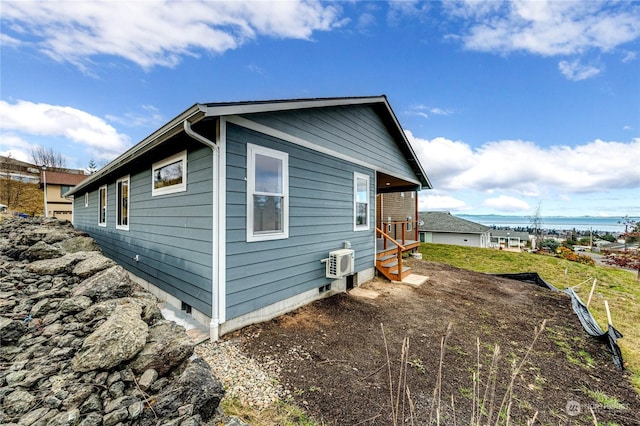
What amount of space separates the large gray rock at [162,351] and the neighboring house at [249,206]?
1.33m

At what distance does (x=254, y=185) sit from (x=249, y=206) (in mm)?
356

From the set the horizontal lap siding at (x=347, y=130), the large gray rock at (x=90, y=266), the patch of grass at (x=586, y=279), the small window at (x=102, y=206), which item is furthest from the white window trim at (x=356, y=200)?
the small window at (x=102, y=206)

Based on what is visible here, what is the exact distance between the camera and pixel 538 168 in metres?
22.8

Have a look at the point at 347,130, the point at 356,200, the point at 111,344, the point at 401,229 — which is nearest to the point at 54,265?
the point at 111,344

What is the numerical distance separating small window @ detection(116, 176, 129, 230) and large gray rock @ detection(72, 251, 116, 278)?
3786 millimetres

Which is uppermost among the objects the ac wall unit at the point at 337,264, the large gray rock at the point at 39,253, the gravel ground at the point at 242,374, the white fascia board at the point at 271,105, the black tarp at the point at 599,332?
the white fascia board at the point at 271,105

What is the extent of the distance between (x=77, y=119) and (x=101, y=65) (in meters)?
15.3

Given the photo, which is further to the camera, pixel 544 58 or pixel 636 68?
pixel 544 58

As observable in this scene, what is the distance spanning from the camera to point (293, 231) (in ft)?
15.1

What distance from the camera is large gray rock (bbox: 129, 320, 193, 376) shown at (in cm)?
188

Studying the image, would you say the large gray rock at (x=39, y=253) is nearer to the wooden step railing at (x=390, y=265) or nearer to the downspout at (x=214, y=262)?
the downspout at (x=214, y=262)

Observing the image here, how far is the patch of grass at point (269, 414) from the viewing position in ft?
6.89

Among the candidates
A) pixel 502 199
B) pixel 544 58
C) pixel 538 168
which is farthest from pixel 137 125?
pixel 502 199

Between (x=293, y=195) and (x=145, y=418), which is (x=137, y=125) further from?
(x=145, y=418)
